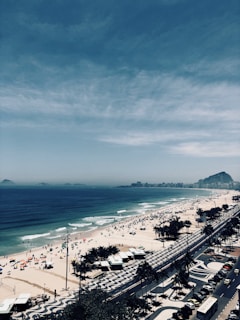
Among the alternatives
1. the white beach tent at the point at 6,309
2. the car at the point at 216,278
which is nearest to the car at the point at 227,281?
the car at the point at 216,278

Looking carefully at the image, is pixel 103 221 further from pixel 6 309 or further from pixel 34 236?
pixel 6 309

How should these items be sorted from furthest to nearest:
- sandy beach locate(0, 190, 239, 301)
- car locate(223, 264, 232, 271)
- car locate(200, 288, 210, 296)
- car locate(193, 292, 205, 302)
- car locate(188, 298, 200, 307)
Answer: car locate(223, 264, 232, 271), sandy beach locate(0, 190, 239, 301), car locate(200, 288, 210, 296), car locate(193, 292, 205, 302), car locate(188, 298, 200, 307)

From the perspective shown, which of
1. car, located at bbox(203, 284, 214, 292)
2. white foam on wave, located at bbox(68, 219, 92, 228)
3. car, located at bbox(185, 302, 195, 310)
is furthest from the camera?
white foam on wave, located at bbox(68, 219, 92, 228)

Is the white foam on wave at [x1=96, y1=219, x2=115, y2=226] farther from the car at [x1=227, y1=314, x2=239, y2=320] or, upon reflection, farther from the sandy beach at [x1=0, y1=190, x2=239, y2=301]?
the car at [x1=227, y1=314, x2=239, y2=320]

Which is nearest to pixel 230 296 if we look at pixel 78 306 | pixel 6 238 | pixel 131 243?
pixel 78 306

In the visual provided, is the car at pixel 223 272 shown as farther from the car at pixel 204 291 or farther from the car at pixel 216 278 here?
the car at pixel 204 291

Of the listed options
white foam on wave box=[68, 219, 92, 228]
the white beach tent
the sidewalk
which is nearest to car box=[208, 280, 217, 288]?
the sidewalk

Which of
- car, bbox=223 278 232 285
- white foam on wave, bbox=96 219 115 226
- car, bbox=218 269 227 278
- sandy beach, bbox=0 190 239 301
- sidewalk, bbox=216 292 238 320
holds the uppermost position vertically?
car, bbox=218 269 227 278

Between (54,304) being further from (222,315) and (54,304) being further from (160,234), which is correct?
(160,234)
